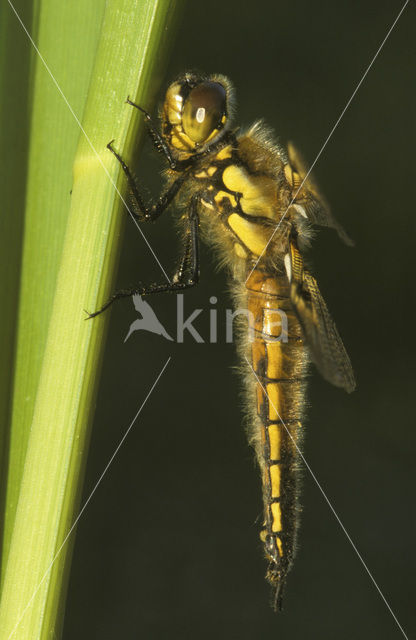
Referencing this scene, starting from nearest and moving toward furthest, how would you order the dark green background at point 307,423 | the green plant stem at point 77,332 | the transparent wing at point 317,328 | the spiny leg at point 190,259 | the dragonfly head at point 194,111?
the green plant stem at point 77,332
the transparent wing at point 317,328
the dragonfly head at point 194,111
the spiny leg at point 190,259
the dark green background at point 307,423

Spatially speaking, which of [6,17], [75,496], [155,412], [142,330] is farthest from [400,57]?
[75,496]

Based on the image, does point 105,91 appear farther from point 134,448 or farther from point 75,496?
point 134,448

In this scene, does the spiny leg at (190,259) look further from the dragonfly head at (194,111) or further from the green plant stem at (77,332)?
the green plant stem at (77,332)

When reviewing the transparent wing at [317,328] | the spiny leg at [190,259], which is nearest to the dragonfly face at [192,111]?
the spiny leg at [190,259]

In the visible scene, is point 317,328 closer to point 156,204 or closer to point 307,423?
point 156,204

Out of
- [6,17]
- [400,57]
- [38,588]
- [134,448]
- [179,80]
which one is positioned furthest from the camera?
[400,57]

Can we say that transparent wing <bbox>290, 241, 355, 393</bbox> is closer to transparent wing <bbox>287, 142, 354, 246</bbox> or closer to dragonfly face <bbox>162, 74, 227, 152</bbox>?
transparent wing <bbox>287, 142, 354, 246</bbox>

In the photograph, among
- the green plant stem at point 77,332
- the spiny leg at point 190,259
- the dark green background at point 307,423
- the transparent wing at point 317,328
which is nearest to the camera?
the green plant stem at point 77,332

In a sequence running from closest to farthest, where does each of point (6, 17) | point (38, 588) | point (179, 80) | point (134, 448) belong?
point (38, 588) → point (6, 17) → point (179, 80) → point (134, 448)
